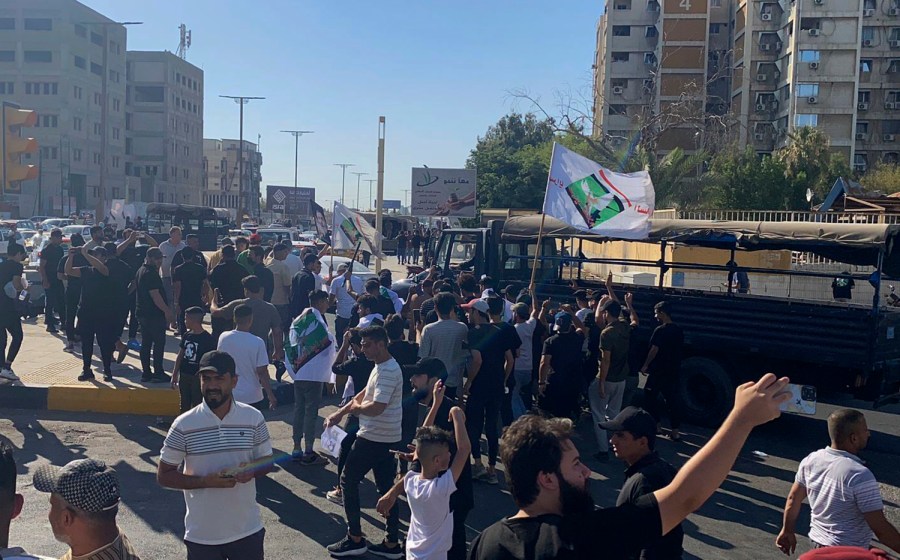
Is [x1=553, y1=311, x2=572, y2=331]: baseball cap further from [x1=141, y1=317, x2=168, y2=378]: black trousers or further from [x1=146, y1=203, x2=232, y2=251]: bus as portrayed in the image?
[x1=146, y1=203, x2=232, y2=251]: bus

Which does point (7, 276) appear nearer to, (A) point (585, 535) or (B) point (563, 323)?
(B) point (563, 323)

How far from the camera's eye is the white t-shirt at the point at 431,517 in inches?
172

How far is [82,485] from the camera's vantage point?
9.19 ft

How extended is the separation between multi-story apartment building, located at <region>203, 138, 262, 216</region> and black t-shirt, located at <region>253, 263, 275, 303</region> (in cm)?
10859

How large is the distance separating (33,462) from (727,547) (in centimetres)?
617

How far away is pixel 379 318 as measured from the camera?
8062 mm

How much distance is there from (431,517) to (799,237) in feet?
23.4

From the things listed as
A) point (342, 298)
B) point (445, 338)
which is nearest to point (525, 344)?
point (445, 338)

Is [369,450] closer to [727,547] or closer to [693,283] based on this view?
[727,547]

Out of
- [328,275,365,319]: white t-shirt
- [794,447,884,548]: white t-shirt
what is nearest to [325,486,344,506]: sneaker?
[794,447,884,548]: white t-shirt

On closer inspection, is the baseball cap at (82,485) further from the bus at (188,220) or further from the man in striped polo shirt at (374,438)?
the bus at (188,220)

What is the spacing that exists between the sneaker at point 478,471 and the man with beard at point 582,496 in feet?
16.6

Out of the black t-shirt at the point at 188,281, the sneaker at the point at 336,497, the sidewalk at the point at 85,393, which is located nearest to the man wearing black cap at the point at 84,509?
the sneaker at the point at 336,497

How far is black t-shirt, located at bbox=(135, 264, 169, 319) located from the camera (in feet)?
32.4
